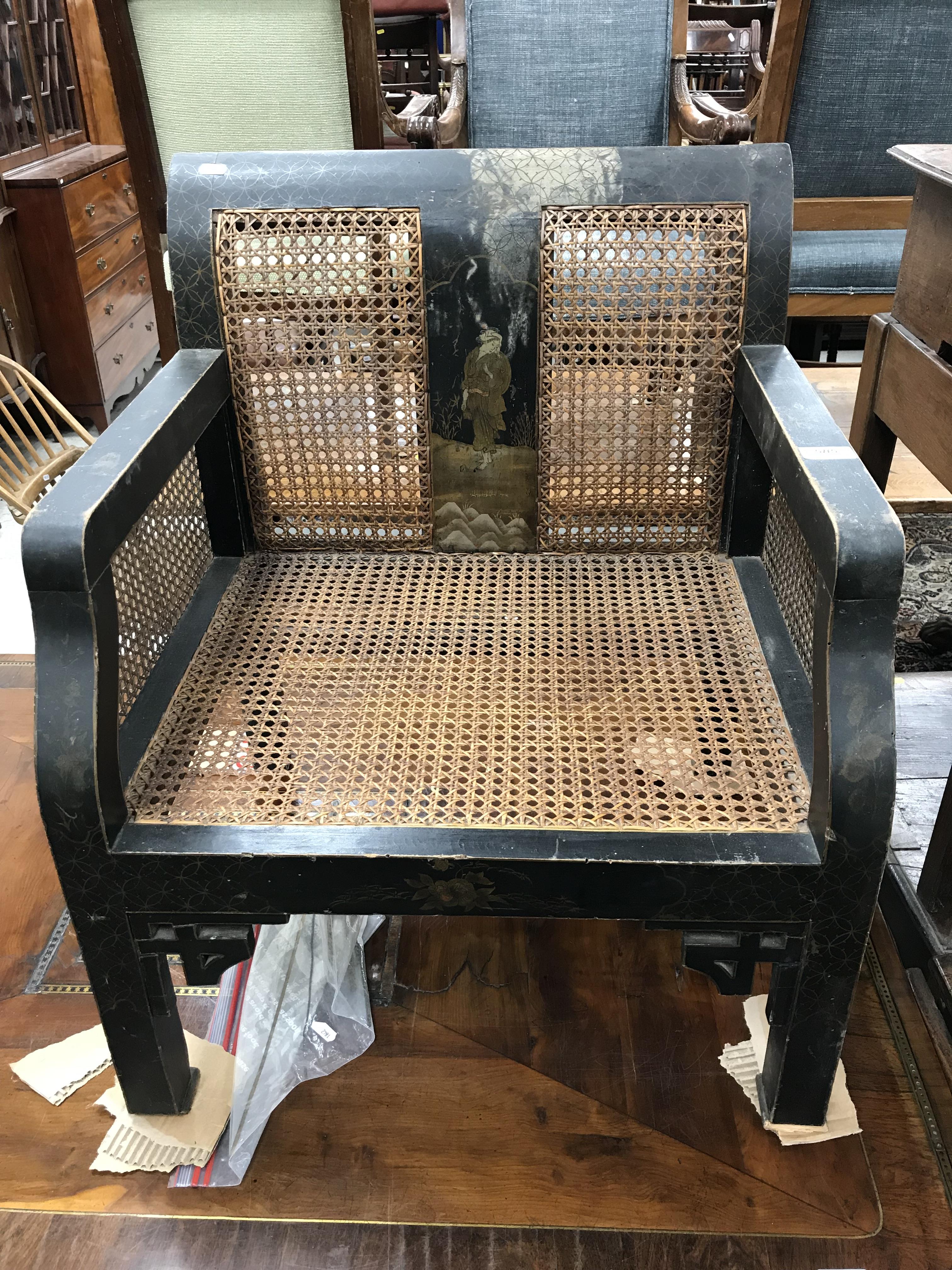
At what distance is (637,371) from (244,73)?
4.96ft

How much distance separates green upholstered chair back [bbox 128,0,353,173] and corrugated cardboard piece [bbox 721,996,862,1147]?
2.05 metres

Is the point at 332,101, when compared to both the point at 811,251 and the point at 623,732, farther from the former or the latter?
the point at 623,732

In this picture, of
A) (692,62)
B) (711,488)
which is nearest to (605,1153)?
(711,488)

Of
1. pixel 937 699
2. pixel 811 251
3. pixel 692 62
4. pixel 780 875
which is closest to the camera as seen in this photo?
pixel 780 875

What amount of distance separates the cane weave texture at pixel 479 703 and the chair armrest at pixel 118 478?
23 centimetres

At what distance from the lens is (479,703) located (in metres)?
1.09

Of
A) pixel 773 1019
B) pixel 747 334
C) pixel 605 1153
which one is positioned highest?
pixel 747 334

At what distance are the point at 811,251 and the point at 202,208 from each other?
70.0 inches

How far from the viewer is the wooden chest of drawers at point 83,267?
2.91 metres

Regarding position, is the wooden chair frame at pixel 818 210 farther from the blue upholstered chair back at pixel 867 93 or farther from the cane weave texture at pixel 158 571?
the cane weave texture at pixel 158 571

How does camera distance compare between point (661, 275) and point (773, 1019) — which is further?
point (661, 275)

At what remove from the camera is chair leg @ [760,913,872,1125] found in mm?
941

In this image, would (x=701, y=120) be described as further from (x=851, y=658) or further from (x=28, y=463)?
(x=851, y=658)

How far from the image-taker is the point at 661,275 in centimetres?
121
